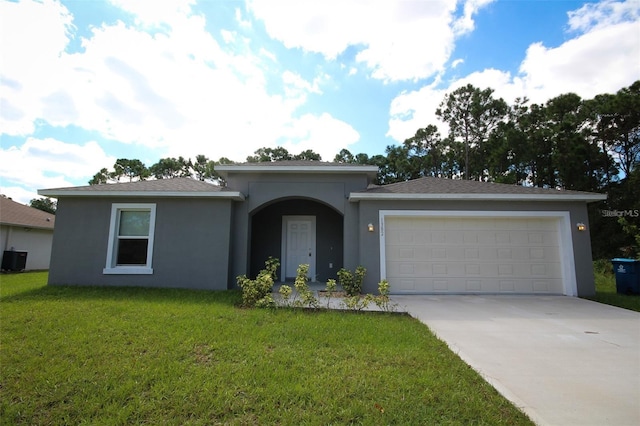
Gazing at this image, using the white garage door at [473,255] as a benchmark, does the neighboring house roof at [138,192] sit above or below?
above

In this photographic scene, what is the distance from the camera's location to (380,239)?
27.2 feet

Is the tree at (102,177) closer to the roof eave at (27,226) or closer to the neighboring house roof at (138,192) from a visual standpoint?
the roof eave at (27,226)

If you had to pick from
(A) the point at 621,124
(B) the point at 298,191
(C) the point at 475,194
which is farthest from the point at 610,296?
(A) the point at 621,124

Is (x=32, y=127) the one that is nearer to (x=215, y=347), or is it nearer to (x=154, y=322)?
(x=154, y=322)

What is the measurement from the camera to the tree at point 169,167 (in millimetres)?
32344

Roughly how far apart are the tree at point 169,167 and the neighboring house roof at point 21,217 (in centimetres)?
1610

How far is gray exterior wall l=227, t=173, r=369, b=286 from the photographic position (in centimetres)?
870

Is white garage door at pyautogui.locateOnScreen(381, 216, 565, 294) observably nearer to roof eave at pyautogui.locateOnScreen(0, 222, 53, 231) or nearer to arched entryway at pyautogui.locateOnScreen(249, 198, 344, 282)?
arched entryway at pyautogui.locateOnScreen(249, 198, 344, 282)

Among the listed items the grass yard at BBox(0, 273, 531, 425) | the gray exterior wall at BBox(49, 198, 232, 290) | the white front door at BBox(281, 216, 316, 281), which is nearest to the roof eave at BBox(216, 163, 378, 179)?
the gray exterior wall at BBox(49, 198, 232, 290)

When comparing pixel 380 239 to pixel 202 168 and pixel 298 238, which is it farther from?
pixel 202 168

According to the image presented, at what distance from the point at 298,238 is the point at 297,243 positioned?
19 centimetres

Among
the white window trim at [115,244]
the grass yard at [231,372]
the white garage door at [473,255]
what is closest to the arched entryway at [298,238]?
the white garage door at [473,255]

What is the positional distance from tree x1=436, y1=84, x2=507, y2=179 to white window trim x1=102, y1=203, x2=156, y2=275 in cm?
2139

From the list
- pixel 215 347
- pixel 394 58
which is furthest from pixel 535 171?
pixel 215 347
